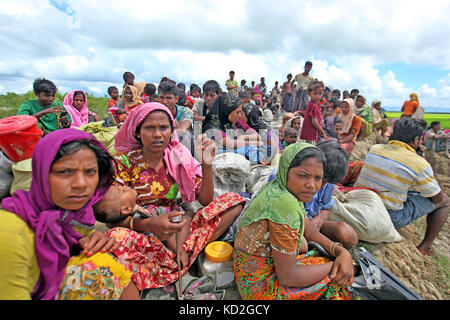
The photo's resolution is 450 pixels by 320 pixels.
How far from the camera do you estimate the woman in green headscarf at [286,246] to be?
1.63 m

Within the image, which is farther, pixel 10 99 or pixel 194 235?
pixel 10 99

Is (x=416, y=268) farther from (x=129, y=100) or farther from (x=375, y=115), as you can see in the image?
(x=375, y=115)

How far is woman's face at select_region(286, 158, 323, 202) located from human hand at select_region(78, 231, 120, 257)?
4.36ft

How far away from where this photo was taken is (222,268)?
2.15 metres

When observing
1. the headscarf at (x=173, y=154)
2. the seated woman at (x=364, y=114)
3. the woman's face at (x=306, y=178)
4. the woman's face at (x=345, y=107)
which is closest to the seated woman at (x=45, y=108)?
the headscarf at (x=173, y=154)

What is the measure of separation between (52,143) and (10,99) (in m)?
10.7

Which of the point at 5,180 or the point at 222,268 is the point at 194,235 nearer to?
the point at 222,268

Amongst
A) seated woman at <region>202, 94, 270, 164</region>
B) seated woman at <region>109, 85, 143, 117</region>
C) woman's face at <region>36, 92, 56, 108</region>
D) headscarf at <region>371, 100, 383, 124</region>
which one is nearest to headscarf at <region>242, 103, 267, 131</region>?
seated woman at <region>202, 94, 270, 164</region>

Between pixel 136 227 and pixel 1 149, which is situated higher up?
pixel 1 149

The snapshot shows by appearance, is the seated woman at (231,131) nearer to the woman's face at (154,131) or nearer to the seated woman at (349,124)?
the woman's face at (154,131)

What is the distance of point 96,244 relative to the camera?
1469mm

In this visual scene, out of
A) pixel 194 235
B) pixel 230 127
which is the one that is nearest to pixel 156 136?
pixel 194 235

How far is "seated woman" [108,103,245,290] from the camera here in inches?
73.9

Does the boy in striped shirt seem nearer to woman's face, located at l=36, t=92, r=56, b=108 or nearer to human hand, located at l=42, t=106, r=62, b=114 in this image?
human hand, located at l=42, t=106, r=62, b=114
